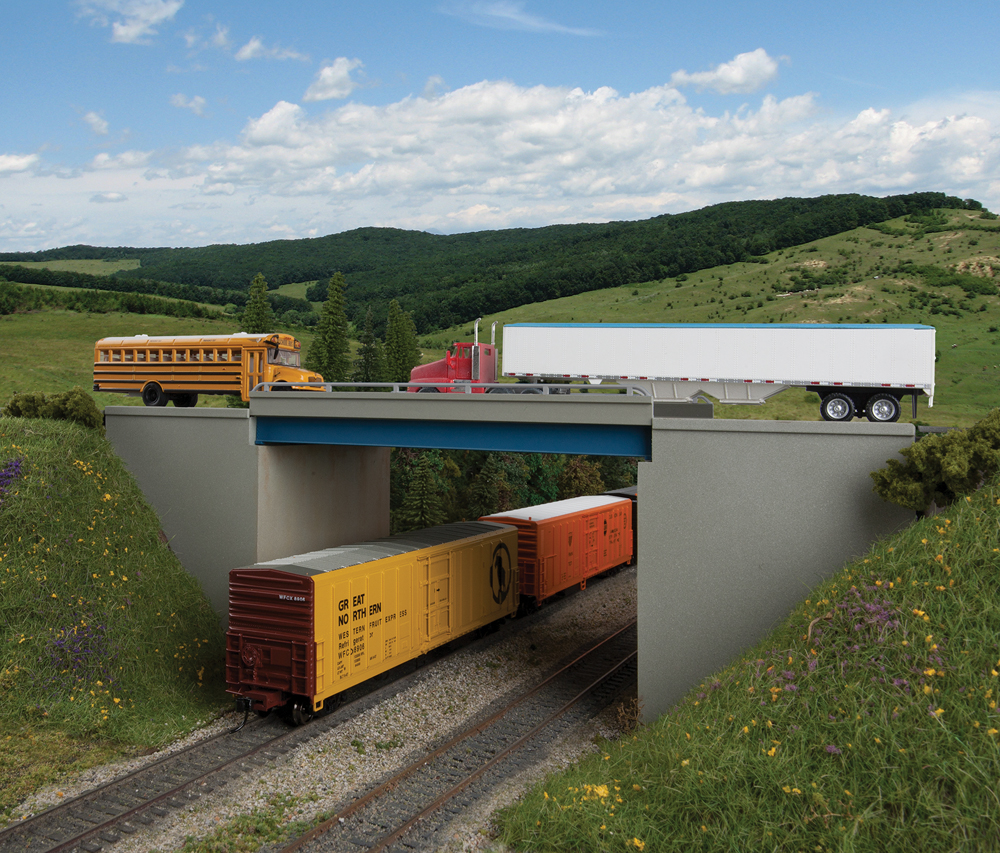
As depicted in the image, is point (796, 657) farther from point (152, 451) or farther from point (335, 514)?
point (152, 451)

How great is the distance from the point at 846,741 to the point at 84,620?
16.2m

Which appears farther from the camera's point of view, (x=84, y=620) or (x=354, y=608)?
(x=84, y=620)

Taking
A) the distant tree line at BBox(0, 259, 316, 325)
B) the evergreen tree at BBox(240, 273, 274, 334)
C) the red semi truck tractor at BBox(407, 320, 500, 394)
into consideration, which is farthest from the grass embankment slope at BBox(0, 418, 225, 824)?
the distant tree line at BBox(0, 259, 316, 325)

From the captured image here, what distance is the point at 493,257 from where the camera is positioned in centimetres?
14012

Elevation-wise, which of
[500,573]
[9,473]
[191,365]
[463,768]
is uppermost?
[191,365]

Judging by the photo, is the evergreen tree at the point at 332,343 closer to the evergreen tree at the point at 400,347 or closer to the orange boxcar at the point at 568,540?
the evergreen tree at the point at 400,347


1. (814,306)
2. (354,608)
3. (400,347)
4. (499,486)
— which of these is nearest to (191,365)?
(354,608)

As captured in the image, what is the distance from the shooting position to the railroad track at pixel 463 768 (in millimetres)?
12156

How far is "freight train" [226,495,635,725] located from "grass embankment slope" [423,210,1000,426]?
3376 centimetres

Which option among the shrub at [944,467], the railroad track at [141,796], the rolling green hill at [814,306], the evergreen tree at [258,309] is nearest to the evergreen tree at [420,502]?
the evergreen tree at [258,309]

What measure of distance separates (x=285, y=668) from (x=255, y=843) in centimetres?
419

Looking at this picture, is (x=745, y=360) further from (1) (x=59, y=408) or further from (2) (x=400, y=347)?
(2) (x=400, y=347)

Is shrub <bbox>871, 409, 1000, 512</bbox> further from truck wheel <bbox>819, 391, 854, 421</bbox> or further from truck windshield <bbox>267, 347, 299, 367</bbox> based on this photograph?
truck windshield <bbox>267, 347, 299, 367</bbox>

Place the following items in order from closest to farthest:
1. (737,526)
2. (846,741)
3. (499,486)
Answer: (846,741)
(737,526)
(499,486)
